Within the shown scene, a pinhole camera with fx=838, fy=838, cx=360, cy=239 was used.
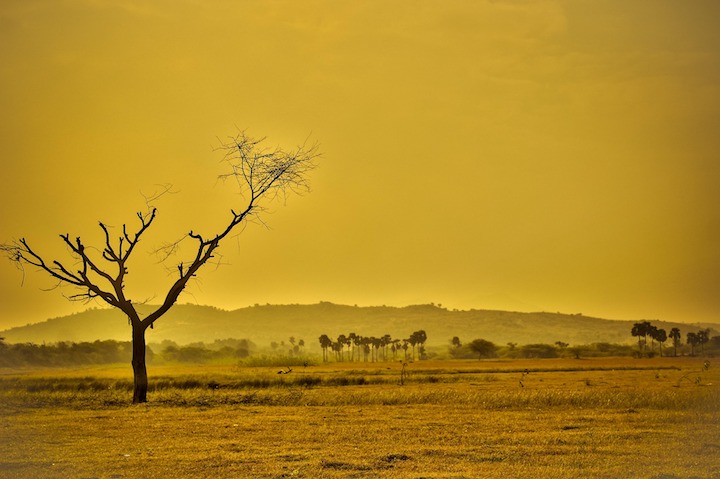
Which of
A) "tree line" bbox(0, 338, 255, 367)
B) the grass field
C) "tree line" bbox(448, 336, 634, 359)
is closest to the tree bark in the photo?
the grass field

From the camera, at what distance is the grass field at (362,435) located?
49.9 ft

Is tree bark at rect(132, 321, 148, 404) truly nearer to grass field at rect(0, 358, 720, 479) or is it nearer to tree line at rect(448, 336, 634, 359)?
grass field at rect(0, 358, 720, 479)

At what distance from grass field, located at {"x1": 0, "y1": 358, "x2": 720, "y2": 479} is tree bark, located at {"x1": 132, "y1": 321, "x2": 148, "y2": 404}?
0.59 m

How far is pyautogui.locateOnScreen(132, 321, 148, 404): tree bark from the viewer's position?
3033cm

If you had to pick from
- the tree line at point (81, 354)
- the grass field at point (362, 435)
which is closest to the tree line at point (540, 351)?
the tree line at point (81, 354)

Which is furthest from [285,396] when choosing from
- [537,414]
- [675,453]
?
[675,453]

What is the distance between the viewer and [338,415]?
25250 millimetres

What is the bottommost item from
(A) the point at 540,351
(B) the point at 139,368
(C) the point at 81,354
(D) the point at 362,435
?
(D) the point at 362,435

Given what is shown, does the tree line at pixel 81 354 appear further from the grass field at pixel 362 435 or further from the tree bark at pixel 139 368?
the grass field at pixel 362 435

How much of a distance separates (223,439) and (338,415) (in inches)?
248

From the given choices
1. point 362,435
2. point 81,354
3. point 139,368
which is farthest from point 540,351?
point 362,435

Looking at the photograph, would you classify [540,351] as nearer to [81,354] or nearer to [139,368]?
[81,354]

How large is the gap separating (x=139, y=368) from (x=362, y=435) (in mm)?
13260

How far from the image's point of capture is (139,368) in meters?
30.4
